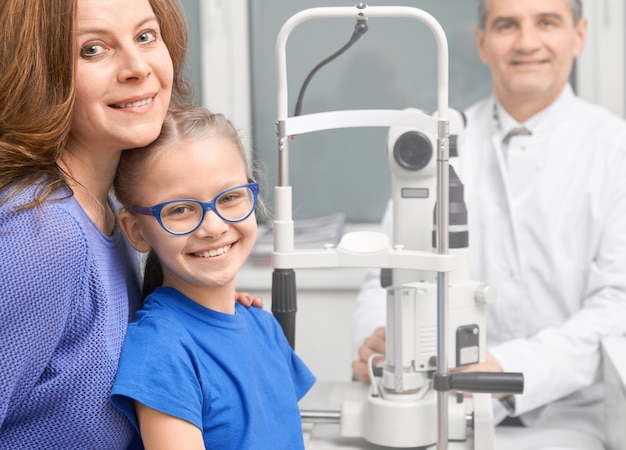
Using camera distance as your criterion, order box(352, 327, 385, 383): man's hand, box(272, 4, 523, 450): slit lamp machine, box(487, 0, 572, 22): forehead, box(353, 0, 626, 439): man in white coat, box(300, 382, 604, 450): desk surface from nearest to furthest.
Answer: box(272, 4, 523, 450): slit lamp machine, box(300, 382, 604, 450): desk surface, box(352, 327, 385, 383): man's hand, box(353, 0, 626, 439): man in white coat, box(487, 0, 572, 22): forehead

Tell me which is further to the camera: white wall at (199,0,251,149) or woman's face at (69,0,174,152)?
white wall at (199,0,251,149)

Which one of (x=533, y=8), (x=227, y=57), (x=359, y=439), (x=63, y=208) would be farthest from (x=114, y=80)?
(x=227, y=57)

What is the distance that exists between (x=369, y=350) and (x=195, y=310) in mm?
604

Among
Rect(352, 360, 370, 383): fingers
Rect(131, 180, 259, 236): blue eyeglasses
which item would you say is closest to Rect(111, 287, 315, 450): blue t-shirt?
Rect(131, 180, 259, 236): blue eyeglasses

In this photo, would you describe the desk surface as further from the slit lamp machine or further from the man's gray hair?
the man's gray hair

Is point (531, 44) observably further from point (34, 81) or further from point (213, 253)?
point (34, 81)

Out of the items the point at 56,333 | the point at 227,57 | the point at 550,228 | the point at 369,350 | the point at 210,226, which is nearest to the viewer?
the point at 56,333

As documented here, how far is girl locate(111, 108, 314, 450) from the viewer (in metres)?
0.99

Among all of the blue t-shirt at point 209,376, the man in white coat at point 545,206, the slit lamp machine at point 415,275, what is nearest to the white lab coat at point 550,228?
the man in white coat at point 545,206

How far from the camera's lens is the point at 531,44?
2154mm

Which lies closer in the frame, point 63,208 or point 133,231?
point 63,208

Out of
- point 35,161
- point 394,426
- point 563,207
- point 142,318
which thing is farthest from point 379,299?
point 35,161

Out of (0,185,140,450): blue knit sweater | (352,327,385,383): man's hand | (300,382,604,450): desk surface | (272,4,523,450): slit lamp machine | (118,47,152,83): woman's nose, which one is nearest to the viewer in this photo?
(0,185,140,450): blue knit sweater

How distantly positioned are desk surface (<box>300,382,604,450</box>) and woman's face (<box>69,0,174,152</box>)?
0.63 metres
